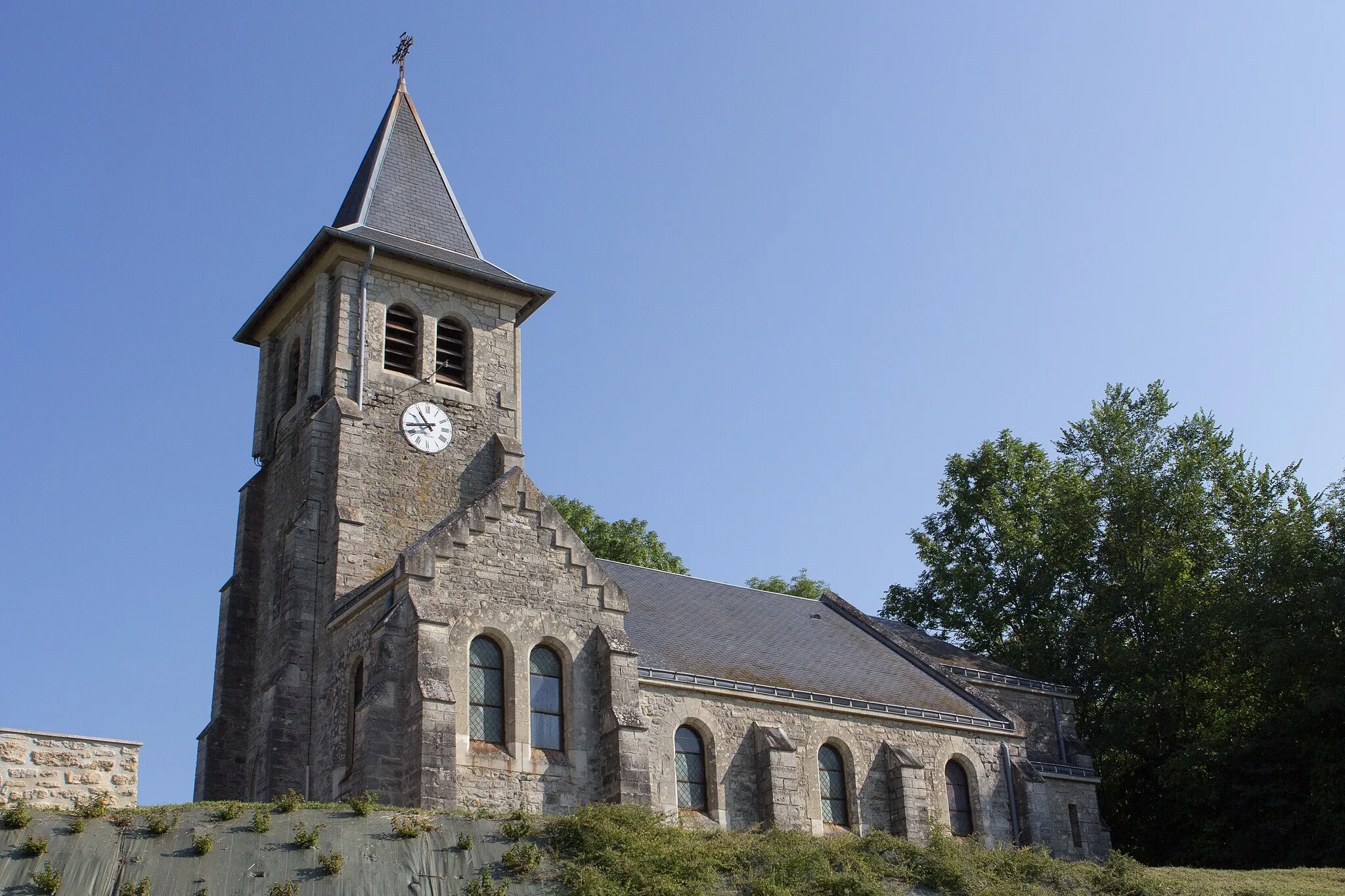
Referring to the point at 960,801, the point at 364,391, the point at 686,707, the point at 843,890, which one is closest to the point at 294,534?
the point at 364,391

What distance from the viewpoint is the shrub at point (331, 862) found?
17531mm

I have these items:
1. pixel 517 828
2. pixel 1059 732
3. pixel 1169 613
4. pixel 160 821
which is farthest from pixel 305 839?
pixel 1169 613

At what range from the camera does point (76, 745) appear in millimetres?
19375

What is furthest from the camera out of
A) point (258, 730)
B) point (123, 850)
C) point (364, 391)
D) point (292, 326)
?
point (292, 326)

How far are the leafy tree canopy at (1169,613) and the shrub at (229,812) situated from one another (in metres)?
26.2

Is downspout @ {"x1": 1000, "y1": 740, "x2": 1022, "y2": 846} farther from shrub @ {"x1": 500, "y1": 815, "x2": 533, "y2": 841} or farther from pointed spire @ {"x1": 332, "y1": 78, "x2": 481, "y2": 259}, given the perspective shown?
pointed spire @ {"x1": 332, "y1": 78, "x2": 481, "y2": 259}

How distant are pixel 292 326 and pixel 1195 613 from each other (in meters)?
26.4

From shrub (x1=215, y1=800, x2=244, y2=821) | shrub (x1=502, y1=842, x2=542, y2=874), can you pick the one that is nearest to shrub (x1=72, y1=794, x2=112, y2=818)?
shrub (x1=215, y1=800, x2=244, y2=821)

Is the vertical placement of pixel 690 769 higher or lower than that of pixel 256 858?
higher

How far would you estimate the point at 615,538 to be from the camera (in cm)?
4506

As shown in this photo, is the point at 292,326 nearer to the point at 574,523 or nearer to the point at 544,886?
the point at 574,523

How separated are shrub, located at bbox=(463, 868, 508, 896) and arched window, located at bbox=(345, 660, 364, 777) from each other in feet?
23.4

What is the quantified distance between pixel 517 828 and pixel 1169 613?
90.2 ft

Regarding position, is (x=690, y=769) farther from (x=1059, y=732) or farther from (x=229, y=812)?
(x=1059, y=732)
